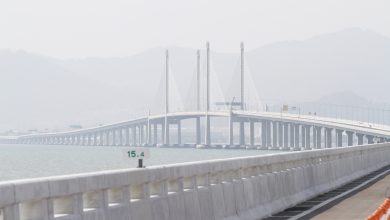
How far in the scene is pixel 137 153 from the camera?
48.5 ft

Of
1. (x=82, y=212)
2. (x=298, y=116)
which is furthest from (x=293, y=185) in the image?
(x=298, y=116)

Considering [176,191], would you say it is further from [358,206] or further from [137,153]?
[358,206]

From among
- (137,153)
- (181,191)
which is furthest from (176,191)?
(137,153)

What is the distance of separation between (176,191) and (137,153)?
2.15 meters

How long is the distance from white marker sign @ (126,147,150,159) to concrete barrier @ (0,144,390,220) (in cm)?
20

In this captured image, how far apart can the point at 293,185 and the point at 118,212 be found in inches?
514

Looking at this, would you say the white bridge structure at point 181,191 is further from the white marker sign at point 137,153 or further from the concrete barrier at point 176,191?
the white marker sign at point 137,153

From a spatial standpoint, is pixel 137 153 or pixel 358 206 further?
pixel 358 206

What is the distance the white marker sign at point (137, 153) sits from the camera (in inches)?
576

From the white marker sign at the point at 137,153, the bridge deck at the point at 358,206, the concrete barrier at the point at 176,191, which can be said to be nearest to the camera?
the concrete barrier at the point at 176,191

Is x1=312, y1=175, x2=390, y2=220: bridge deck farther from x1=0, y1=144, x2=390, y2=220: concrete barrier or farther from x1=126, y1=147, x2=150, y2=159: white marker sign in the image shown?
x1=126, y1=147, x2=150, y2=159: white marker sign

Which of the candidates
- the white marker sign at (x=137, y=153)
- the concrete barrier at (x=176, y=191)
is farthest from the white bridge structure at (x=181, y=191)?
the white marker sign at (x=137, y=153)

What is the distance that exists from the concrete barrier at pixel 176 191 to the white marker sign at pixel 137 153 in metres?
0.20

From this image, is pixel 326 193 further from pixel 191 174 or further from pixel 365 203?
pixel 191 174
